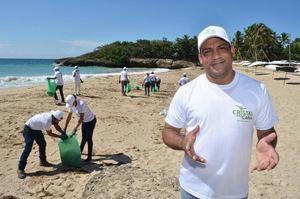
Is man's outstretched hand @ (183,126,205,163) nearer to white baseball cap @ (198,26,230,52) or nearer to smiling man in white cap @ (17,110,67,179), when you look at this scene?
white baseball cap @ (198,26,230,52)

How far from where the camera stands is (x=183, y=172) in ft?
7.78

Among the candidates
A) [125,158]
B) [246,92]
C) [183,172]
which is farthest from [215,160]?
[125,158]

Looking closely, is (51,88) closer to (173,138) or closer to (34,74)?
(173,138)

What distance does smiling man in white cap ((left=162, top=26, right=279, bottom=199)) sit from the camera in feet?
7.08

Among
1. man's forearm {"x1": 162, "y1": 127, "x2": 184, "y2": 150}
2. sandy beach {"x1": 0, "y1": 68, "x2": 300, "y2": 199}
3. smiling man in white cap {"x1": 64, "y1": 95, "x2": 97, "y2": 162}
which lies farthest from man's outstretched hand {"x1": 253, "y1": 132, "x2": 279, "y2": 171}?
smiling man in white cap {"x1": 64, "y1": 95, "x2": 97, "y2": 162}

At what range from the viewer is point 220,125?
85.4 inches

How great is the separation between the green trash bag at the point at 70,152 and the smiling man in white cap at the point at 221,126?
16.2ft

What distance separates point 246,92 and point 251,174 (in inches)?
178

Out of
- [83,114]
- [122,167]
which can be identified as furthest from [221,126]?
[83,114]

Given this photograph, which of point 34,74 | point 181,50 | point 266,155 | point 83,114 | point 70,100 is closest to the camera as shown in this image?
point 266,155

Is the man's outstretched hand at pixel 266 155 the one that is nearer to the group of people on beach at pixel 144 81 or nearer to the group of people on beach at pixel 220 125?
the group of people on beach at pixel 220 125

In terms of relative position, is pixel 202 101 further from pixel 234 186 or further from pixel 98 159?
pixel 98 159

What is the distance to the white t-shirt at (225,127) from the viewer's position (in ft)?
7.09

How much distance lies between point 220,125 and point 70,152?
5239 millimetres
